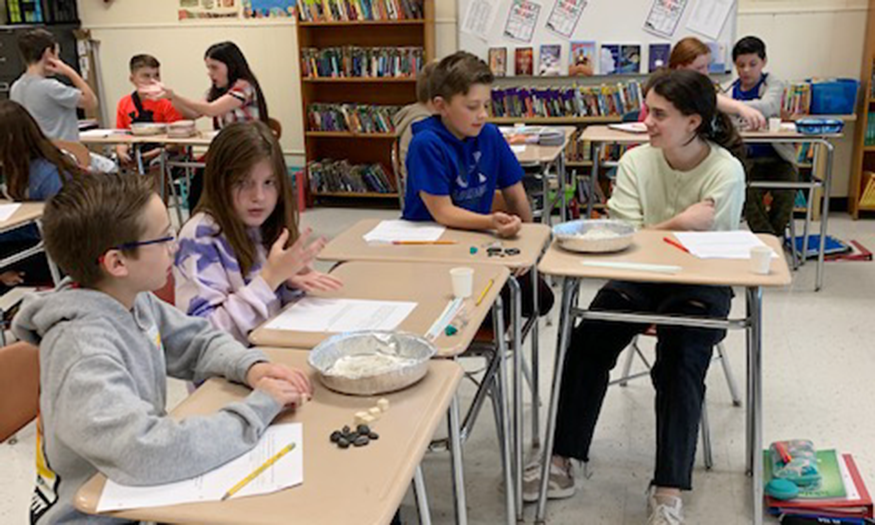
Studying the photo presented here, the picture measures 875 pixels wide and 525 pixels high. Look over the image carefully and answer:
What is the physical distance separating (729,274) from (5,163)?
8.97ft

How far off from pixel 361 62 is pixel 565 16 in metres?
1.48

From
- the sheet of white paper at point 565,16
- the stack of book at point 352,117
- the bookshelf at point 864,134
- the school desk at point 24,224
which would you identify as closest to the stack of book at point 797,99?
the bookshelf at point 864,134

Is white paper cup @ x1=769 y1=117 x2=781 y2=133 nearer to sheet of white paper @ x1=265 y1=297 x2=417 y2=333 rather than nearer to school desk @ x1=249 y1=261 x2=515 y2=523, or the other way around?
school desk @ x1=249 y1=261 x2=515 y2=523

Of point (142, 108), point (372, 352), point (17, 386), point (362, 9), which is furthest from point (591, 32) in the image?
point (17, 386)

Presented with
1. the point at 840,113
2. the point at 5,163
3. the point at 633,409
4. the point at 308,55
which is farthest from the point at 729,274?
the point at 308,55

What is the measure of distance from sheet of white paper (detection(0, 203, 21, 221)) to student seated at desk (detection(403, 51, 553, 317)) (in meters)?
1.49

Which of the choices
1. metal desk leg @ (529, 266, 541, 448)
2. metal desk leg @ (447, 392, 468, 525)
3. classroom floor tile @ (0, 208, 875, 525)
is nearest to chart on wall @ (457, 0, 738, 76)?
classroom floor tile @ (0, 208, 875, 525)

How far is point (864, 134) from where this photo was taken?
5258 millimetres

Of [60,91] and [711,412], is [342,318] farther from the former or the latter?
[60,91]

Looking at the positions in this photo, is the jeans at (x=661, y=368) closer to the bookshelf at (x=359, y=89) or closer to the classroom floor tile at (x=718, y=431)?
the classroom floor tile at (x=718, y=431)

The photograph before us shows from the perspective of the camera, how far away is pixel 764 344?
3395 millimetres

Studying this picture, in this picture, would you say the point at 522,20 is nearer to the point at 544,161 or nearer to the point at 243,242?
the point at 544,161

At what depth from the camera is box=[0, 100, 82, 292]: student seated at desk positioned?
3.08m

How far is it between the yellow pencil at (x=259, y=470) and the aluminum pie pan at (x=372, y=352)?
18 cm
